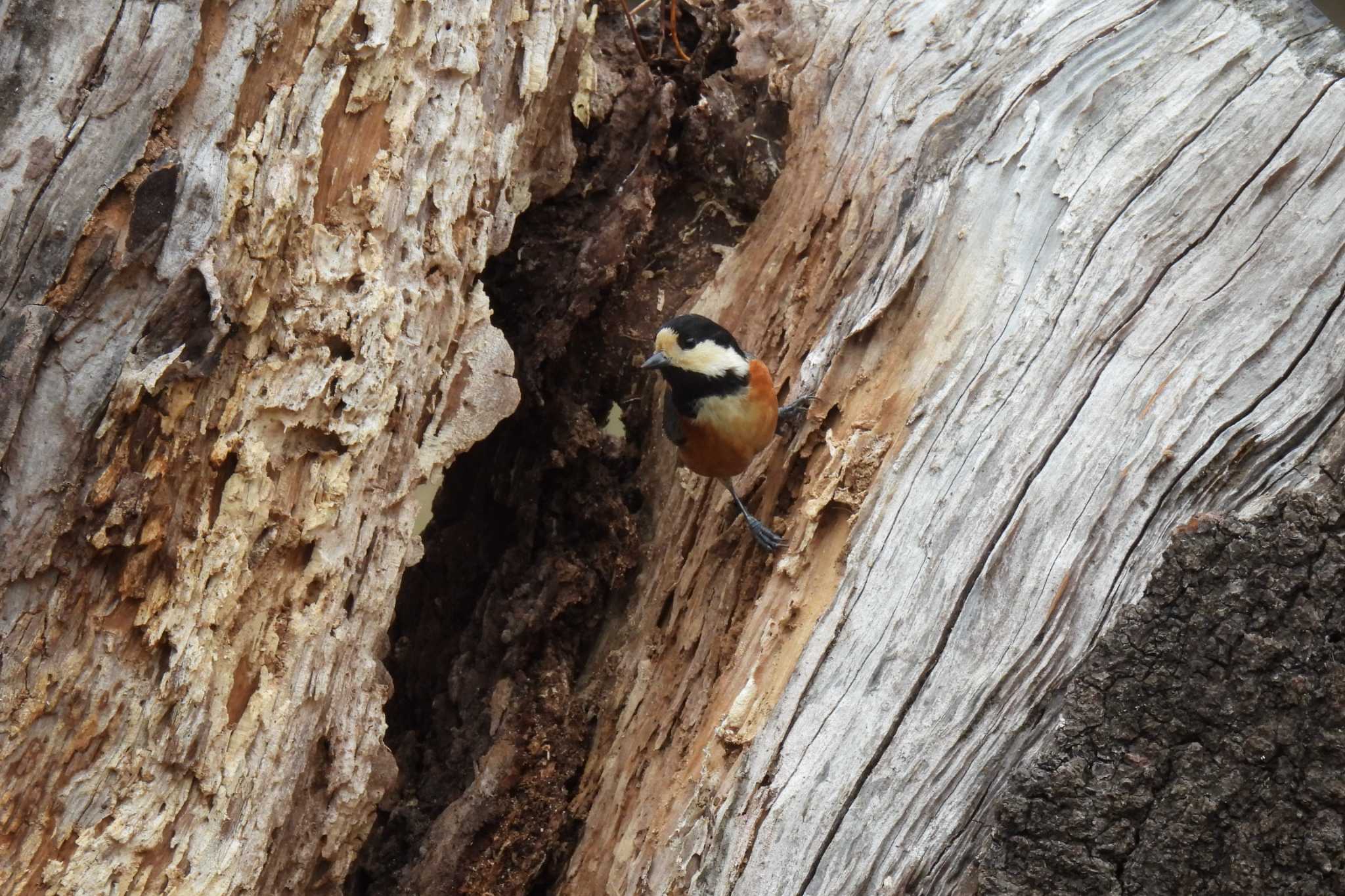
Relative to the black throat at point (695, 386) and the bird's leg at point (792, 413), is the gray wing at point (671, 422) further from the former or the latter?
the bird's leg at point (792, 413)

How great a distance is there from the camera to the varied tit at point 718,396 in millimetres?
3266

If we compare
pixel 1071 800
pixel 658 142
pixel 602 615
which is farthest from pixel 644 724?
pixel 658 142

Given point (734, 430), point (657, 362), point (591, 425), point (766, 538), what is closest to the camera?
point (766, 538)

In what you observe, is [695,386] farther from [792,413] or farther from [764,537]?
[764,537]

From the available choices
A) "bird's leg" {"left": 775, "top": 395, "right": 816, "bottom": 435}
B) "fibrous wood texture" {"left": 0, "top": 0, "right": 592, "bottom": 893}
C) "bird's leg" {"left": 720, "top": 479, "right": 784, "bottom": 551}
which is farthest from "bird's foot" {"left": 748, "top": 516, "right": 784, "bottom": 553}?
"fibrous wood texture" {"left": 0, "top": 0, "right": 592, "bottom": 893}

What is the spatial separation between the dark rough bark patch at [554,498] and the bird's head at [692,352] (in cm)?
30

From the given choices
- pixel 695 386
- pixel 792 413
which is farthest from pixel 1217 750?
pixel 695 386

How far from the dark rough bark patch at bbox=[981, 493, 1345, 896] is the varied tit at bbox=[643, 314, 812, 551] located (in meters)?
1.12

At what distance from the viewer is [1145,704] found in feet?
8.11

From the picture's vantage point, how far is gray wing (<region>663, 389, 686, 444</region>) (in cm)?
344

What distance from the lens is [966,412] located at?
2893mm

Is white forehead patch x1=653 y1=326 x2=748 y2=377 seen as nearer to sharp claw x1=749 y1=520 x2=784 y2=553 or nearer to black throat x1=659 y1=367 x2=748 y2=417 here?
black throat x1=659 y1=367 x2=748 y2=417

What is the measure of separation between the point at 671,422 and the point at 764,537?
1.88 feet

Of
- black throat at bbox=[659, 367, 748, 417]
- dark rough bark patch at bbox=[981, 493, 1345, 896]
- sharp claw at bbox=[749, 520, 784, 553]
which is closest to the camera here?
dark rough bark patch at bbox=[981, 493, 1345, 896]
